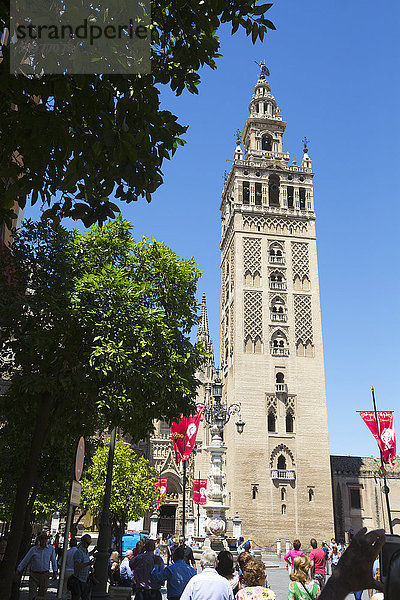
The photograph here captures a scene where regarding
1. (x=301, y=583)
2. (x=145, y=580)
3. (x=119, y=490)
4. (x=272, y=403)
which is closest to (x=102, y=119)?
(x=301, y=583)

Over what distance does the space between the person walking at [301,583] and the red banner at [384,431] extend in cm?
1975

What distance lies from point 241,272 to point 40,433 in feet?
109

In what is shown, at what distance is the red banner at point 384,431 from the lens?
25.2 m

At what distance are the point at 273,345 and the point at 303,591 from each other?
1418 inches

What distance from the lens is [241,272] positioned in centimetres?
4359

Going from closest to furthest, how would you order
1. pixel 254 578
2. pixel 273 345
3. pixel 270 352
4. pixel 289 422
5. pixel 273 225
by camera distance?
pixel 254 578, pixel 289 422, pixel 270 352, pixel 273 345, pixel 273 225

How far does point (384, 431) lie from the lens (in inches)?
1031

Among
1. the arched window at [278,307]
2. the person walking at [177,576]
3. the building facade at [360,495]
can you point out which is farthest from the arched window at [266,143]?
the person walking at [177,576]

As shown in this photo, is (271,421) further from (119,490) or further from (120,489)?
(119,490)

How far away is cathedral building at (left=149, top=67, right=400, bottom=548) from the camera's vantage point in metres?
38.0

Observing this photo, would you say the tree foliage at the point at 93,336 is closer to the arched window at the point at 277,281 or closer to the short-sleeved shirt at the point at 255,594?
the short-sleeved shirt at the point at 255,594

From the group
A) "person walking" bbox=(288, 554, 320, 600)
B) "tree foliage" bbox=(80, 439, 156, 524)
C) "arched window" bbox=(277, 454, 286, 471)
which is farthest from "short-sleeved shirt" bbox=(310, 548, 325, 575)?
"arched window" bbox=(277, 454, 286, 471)

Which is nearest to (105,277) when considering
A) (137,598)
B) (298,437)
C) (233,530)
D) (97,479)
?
(137,598)

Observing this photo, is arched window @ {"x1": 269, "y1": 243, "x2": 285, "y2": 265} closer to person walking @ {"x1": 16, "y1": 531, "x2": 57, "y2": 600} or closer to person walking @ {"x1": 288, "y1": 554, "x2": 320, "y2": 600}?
person walking @ {"x1": 16, "y1": 531, "x2": 57, "y2": 600}
